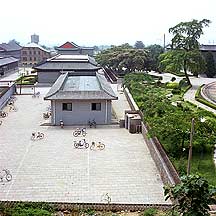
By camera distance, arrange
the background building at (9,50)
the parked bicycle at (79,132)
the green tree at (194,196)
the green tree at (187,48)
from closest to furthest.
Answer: the green tree at (194,196) < the parked bicycle at (79,132) < the green tree at (187,48) < the background building at (9,50)

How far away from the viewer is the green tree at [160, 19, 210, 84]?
42438mm

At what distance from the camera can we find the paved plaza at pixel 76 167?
14.3 meters

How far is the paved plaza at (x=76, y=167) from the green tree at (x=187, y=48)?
65.3 feet

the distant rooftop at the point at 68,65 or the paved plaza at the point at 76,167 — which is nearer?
the paved plaza at the point at 76,167

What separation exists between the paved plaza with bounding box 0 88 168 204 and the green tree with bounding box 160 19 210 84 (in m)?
19.9

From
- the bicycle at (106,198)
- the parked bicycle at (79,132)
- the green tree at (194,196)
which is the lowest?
the bicycle at (106,198)

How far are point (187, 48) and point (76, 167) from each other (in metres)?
→ 30.3

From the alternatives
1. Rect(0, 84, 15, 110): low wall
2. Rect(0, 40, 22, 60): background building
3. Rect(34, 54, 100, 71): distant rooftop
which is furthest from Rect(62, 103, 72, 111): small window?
Rect(0, 40, 22, 60): background building

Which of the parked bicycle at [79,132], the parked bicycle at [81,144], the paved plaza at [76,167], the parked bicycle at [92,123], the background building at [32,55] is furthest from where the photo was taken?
the background building at [32,55]

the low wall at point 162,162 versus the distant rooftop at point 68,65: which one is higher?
the distant rooftop at point 68,65

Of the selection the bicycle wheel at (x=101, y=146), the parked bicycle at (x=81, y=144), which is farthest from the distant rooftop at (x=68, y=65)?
the bicycle wheel at (x=101, y=146)

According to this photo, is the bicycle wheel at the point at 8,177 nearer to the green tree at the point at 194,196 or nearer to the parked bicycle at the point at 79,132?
the parked bicycle at the point at 79,132

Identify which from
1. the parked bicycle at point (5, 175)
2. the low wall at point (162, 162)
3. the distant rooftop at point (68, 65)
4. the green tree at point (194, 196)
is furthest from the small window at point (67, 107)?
the distant rooftop at point (68, 65)

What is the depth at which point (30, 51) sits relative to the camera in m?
88.1
